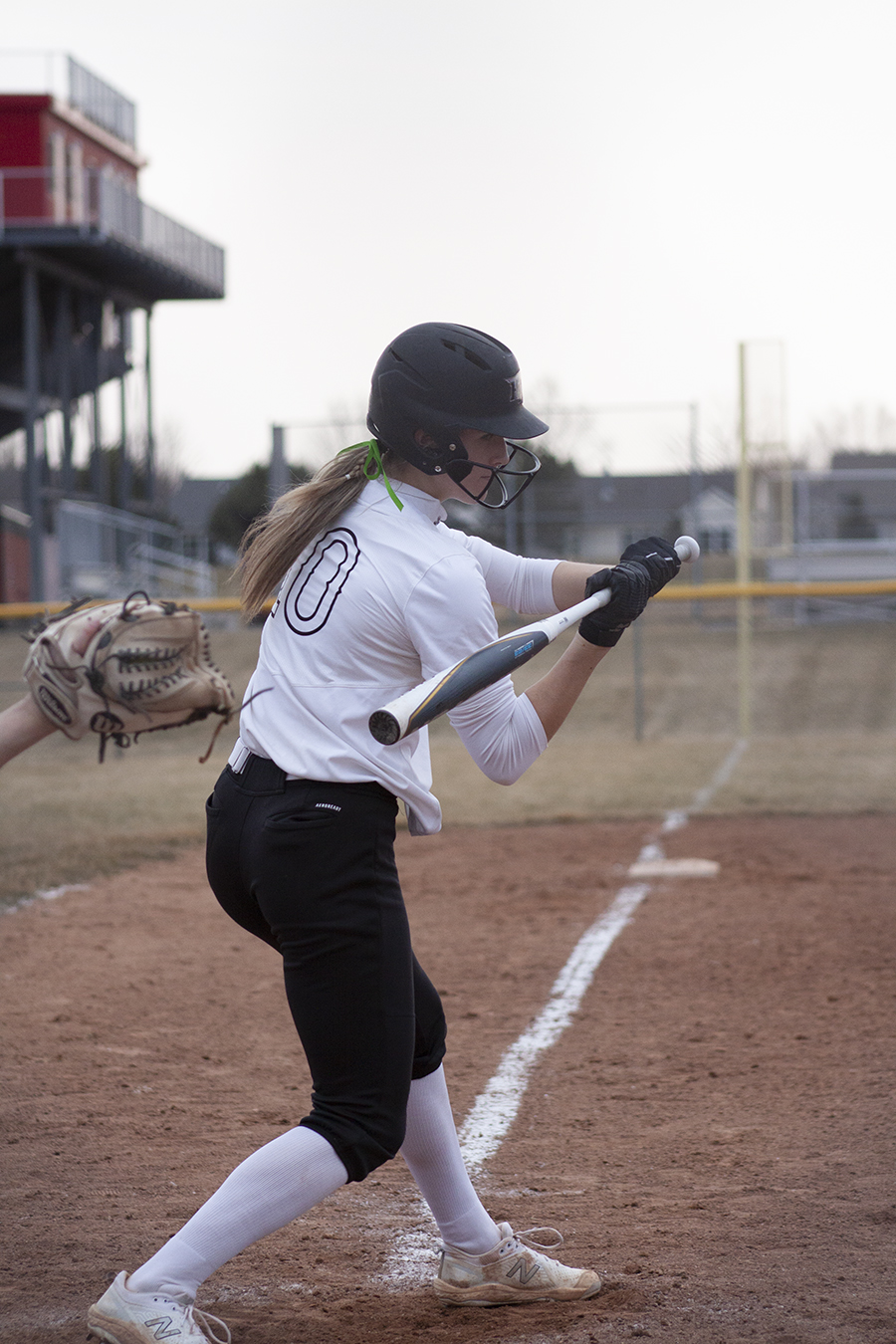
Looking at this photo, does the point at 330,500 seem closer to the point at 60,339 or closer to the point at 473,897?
the point at 473,897

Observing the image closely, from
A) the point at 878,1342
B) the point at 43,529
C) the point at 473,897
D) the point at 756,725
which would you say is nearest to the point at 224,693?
the point at 878,1342

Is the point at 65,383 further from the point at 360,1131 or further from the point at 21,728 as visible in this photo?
the point at 360,1131

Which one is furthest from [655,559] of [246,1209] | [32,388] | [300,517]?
[32,388]

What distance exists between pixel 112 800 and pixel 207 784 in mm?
1003

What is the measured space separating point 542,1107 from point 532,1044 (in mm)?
559

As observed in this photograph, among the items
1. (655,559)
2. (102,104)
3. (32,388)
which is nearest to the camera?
(655,559)

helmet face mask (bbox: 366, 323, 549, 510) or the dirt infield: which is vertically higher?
helmet face mask (bbox: 366, 323, 549, 510)

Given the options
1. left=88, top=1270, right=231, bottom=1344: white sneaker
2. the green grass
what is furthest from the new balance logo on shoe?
the green grass

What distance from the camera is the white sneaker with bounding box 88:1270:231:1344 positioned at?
6.82 feet

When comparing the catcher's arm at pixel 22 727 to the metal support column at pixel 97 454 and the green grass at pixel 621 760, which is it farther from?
the metal support column at pixel 97 454

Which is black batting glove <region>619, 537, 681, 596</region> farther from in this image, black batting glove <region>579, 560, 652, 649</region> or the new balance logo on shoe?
the new balance logo on shoe

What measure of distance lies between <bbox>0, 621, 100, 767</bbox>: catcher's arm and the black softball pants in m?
1.27

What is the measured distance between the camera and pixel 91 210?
2478 centimetres

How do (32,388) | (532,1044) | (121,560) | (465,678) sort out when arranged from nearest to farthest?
1. (465,678)
2. (532,1044)
3. (121,560)
4. (32,388)
